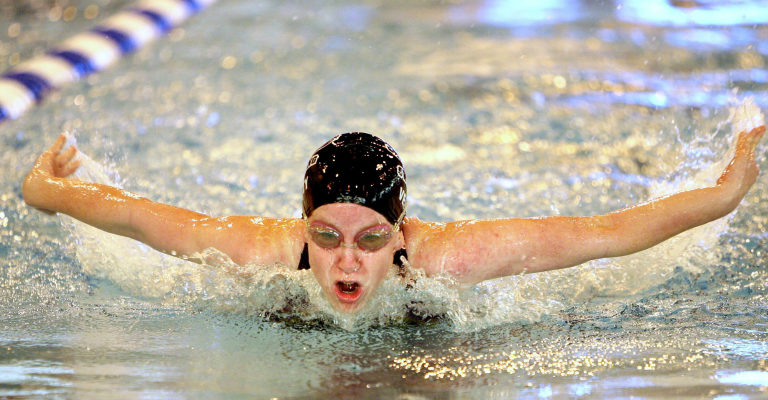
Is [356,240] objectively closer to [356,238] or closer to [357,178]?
[356,238]

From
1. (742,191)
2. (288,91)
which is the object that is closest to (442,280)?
(742,191)

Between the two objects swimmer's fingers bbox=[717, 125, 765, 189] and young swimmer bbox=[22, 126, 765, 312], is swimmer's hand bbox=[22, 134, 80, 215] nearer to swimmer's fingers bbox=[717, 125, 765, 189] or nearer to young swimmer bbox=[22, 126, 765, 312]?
young swimmer bbox=[22, 126, 765, 312]

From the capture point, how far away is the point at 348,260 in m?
2.21

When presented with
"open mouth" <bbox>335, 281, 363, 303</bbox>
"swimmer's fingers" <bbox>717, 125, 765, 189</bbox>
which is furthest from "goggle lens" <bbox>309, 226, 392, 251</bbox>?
"swimmer's fingers" <bbox>717, 125, 765, 189</bbox>

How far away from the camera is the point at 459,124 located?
4.79 meters

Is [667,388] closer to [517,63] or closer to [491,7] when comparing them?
[517,63]

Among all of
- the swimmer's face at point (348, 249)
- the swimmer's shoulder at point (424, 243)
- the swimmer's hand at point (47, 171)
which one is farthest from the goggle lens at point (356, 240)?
the swimmer's hand at point (47, 171)

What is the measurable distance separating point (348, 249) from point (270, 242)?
335 mm

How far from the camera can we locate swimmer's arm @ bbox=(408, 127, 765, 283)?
2.36 metres

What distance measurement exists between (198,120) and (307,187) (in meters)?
2.71

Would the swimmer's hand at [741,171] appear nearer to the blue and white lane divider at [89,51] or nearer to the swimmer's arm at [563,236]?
the swimmer's arm at [563,236]

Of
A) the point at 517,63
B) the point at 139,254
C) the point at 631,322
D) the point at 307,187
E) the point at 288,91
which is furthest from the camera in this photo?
the point at 517,63

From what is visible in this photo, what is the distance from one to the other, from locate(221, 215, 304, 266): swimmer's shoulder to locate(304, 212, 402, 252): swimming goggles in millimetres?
211

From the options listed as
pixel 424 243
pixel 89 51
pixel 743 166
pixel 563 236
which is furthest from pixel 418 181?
pixel 89 51
